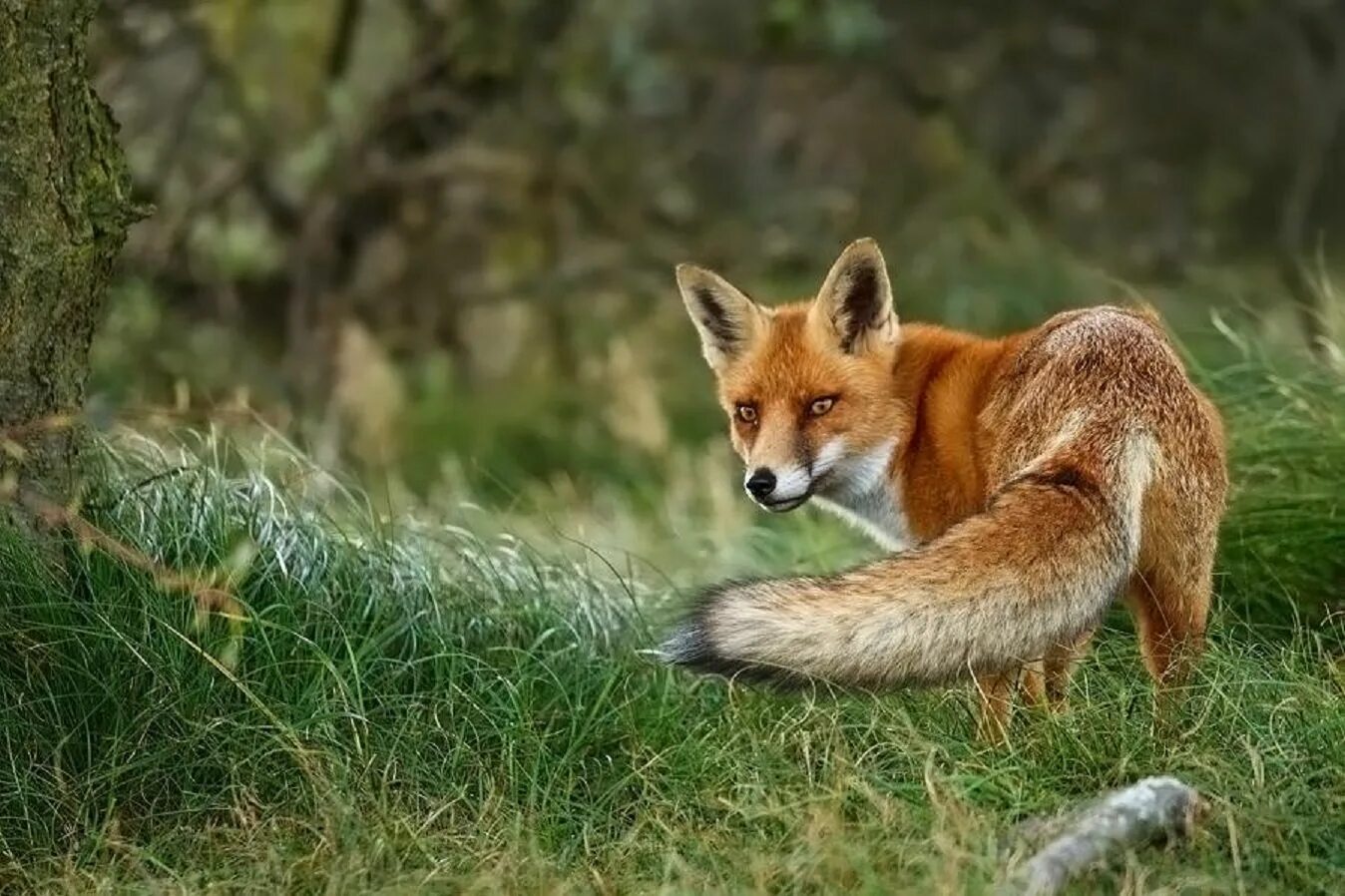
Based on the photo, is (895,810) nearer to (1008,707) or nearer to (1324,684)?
(1008,707)

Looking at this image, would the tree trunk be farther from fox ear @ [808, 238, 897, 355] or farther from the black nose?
fox ear @ [808, 238, 897, 355]

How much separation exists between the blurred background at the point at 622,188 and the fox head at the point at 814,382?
3050 millimetres

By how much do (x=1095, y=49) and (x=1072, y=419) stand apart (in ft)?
22.7

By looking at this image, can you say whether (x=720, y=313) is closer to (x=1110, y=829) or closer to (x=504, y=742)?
(x=504, y=742)

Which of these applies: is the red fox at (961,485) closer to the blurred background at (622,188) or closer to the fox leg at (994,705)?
the fox leg at (994,705)

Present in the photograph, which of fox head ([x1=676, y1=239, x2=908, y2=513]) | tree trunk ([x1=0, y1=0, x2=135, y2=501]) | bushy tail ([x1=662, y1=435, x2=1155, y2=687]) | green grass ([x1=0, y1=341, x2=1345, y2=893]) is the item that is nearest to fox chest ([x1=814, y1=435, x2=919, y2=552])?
fox head ([x1=676, y1=239, x2=908, y2=513])

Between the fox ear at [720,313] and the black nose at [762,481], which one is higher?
the fox ear at [720,313]

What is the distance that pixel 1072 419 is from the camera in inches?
196

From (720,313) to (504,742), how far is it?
5.36 feet

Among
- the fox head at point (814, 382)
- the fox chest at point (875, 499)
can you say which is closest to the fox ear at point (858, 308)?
the fox head at point (814, 382)

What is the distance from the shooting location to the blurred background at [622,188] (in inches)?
405

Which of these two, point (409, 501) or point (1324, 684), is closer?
point (1324, 684)

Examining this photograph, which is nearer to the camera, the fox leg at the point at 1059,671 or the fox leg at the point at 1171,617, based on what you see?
the fox leg at the point at 1171,617

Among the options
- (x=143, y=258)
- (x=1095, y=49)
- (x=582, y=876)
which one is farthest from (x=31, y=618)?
(x=1095, y=49)
